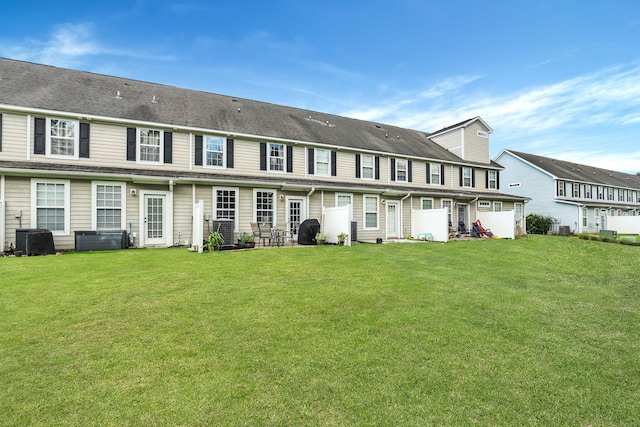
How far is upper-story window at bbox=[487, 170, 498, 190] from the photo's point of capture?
2305 cm

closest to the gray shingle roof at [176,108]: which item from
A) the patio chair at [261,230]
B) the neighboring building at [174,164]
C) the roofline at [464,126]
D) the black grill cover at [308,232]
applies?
the neighboring building at [174,164]

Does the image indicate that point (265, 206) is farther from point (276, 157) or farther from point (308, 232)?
point (276, 157)

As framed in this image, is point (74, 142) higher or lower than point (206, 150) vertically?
lower

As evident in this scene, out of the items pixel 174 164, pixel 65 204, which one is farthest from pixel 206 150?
pixel 65 204

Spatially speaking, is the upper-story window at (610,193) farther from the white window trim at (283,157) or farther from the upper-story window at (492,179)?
the white window trim at (283,157)

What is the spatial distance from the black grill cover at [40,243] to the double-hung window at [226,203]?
5.30 m

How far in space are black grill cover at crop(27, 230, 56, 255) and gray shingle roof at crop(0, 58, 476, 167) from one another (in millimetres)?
4920

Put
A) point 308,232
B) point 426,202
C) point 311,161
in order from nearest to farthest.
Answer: point 308,232 → point 311,161 → point 426,202

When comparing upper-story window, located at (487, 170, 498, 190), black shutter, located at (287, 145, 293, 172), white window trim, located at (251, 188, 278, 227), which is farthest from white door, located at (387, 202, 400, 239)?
upper-story window, located at (487, 170, 498, 190)

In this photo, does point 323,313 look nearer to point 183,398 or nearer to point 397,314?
point 397,314

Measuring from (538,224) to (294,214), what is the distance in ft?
79.4

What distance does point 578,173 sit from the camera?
3416 centimetres

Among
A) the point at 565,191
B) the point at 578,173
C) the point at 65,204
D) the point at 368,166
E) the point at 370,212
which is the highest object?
the point at 578,173

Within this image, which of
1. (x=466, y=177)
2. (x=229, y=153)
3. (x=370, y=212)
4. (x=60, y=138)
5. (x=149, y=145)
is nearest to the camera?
(x=60, y=138)
